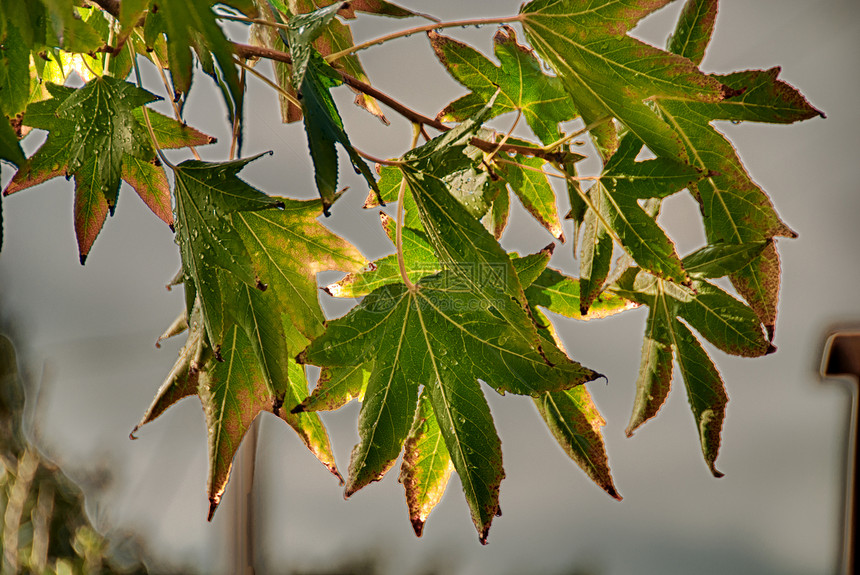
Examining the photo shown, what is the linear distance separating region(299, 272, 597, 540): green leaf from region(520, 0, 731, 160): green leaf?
0.34ft

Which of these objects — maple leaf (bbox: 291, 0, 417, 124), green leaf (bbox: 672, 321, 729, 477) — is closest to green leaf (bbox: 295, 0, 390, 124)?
maple leaf (bbox: 291, 0, 417, 124)

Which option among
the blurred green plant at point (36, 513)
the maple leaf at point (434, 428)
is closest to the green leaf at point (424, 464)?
the maple leaf at point (434, 428)

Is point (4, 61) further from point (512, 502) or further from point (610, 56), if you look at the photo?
point (512, 502)

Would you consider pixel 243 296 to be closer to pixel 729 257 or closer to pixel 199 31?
pixel 199 31

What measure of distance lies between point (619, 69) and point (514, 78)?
92 mm

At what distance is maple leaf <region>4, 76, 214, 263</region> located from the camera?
0.84 feet

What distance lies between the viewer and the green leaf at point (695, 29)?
1.06 ft

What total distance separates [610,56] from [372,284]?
0.57 feet

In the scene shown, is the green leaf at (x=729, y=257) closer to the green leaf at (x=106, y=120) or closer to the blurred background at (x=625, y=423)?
the green leaf at (x=106, y=120)

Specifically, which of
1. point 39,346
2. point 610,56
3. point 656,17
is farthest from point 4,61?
point 39,346

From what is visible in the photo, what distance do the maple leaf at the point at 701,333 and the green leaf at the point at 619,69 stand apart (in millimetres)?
84

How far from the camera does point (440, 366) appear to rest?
308 millimetres

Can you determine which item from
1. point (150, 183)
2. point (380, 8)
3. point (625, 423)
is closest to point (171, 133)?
point (150, 183)

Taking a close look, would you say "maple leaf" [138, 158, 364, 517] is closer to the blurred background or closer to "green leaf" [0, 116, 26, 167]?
"green leaf" [0, 116, 26, 167]
